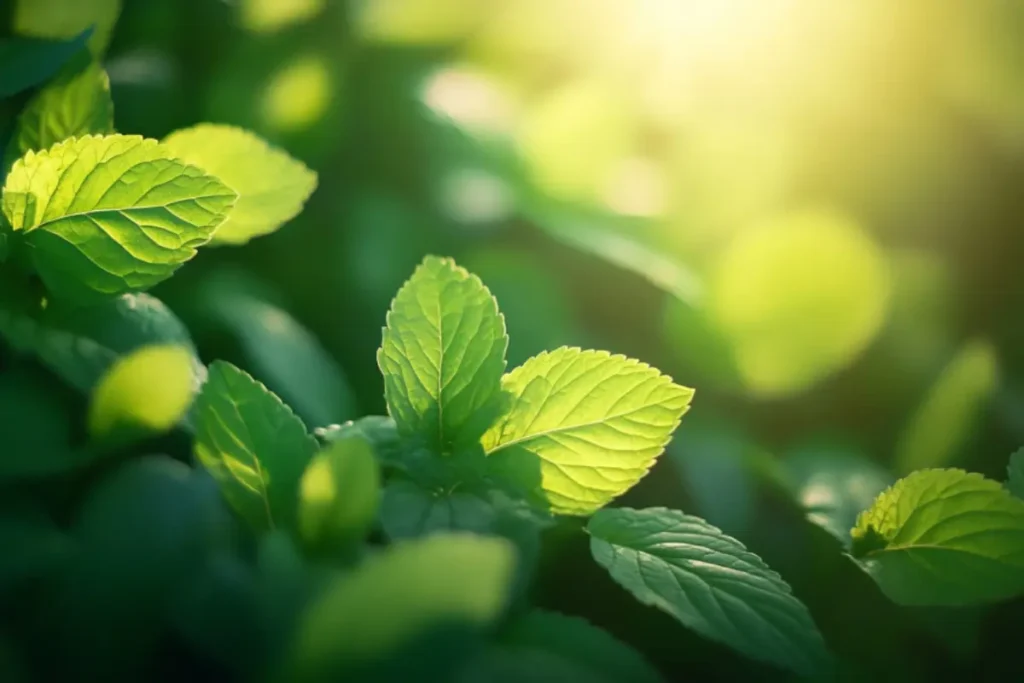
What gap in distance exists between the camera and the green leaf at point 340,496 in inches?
14.7

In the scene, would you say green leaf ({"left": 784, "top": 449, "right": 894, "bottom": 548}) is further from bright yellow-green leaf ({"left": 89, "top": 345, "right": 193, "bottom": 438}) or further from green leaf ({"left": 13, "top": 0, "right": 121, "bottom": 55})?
green leaf ({"left": 13, "top": 0, "right": 121, "bottom": 55})

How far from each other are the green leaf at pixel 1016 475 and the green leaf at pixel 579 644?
0.23m

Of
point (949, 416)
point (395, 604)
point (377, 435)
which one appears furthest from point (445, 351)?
point (949, 416)

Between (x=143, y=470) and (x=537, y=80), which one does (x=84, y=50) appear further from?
(x=537, y=80)

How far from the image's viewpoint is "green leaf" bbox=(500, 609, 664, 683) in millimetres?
395

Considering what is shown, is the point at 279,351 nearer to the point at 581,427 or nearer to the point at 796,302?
the point at 581,427

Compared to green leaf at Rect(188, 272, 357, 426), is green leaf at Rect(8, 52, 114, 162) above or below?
above

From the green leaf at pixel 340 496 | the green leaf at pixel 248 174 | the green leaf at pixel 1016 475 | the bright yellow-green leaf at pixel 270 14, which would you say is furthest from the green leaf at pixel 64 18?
the green leaf at pixel 1016 475

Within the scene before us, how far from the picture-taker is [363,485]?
372 mm

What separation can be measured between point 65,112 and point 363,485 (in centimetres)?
30

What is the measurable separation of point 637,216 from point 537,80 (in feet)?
0.80

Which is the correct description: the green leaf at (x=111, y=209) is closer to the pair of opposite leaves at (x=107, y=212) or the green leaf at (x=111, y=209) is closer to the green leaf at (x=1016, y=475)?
the pair of opposite leaves at (x=107, y=212)

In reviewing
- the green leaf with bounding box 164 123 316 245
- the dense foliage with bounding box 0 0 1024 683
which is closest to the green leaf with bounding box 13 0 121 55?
the dense foliage with bounding box 0 0 1024 683

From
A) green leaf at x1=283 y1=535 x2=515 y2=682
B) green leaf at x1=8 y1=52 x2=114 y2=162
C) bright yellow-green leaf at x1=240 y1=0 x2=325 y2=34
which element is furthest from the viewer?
bright yellow-green leaf at x1=240 y1=0 x2=325 y2=34
